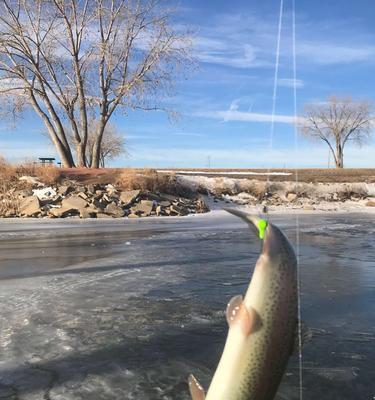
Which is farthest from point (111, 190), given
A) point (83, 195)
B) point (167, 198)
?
point (167, 198)

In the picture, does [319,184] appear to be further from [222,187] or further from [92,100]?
[92,100]

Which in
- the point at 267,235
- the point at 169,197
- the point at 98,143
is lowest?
the point at 169,197

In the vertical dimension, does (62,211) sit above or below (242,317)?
below

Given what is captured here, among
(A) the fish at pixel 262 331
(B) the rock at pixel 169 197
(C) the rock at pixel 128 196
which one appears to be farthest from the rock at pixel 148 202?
(A) the fish at pixel 262 331

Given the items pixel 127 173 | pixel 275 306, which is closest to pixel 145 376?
pixel 275 306

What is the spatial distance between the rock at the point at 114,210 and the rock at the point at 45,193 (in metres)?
2.73

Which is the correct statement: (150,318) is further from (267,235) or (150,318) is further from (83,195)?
(83,195)

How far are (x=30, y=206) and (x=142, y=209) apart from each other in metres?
4.42

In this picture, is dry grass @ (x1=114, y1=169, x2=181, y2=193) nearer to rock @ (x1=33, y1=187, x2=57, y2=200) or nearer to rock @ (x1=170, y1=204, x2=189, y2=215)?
rock @ (x1=170, y1=204, x2=189, y2=215)

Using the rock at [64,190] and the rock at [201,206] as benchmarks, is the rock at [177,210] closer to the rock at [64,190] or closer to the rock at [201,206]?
the rock at [201,206]

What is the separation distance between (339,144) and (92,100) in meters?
44.2

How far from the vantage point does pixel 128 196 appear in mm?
21609

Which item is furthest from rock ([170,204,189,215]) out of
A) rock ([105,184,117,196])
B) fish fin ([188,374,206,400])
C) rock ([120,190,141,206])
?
fish fin ([188,374,206,400])

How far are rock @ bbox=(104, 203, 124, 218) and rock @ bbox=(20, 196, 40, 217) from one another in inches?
105
